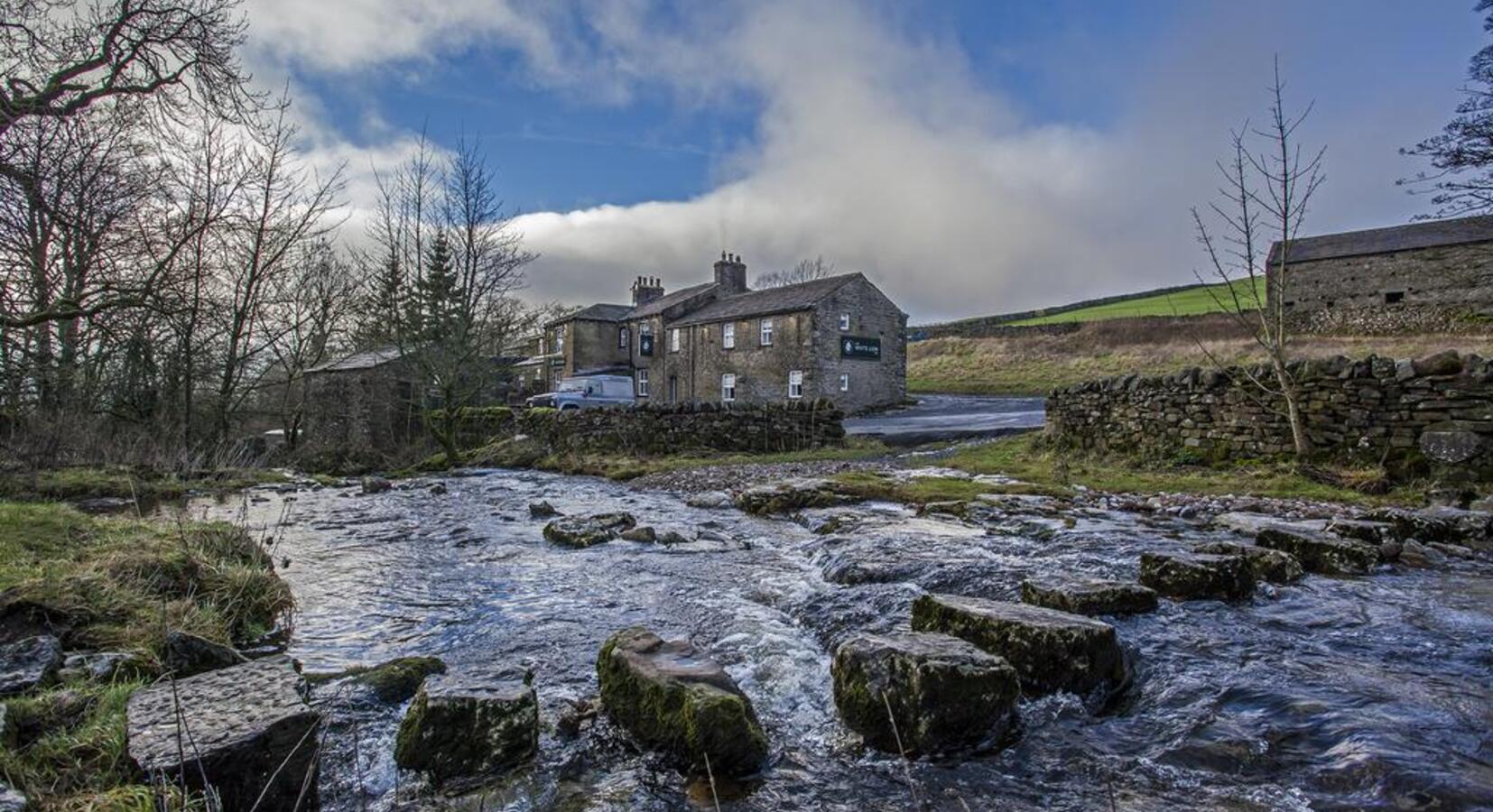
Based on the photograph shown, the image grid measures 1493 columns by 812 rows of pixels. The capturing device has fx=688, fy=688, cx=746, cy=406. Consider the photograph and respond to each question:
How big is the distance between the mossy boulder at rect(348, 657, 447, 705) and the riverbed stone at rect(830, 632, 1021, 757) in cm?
254

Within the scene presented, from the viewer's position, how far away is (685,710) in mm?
3244

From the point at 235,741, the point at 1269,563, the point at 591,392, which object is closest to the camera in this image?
the point at 235,741

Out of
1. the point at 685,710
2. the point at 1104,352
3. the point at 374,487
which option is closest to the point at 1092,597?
the point at 685,710

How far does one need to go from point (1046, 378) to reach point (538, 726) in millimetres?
37740

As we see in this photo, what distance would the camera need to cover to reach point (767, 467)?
1681 cm

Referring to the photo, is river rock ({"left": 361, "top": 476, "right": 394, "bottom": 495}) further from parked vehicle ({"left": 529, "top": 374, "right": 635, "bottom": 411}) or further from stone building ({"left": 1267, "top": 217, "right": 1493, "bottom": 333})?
stone building ({"left": 1267, "top": 217, "right": 1493, "bottom": 333})

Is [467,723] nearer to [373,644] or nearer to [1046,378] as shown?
[373,644]

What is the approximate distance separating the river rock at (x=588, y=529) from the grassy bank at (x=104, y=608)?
3.32 meters

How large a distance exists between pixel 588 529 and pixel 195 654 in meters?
5.23

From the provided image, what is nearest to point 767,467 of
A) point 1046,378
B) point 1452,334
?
point 1046,378

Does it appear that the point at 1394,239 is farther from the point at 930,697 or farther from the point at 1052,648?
the point at 930,697

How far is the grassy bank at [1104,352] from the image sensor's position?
3003 cm

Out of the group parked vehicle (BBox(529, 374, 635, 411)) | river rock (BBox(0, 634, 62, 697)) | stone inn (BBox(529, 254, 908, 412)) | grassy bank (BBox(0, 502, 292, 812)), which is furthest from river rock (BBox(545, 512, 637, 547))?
parked vehicle (BBox(529, 374, 635, 411))

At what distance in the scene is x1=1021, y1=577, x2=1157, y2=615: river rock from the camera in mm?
4832
